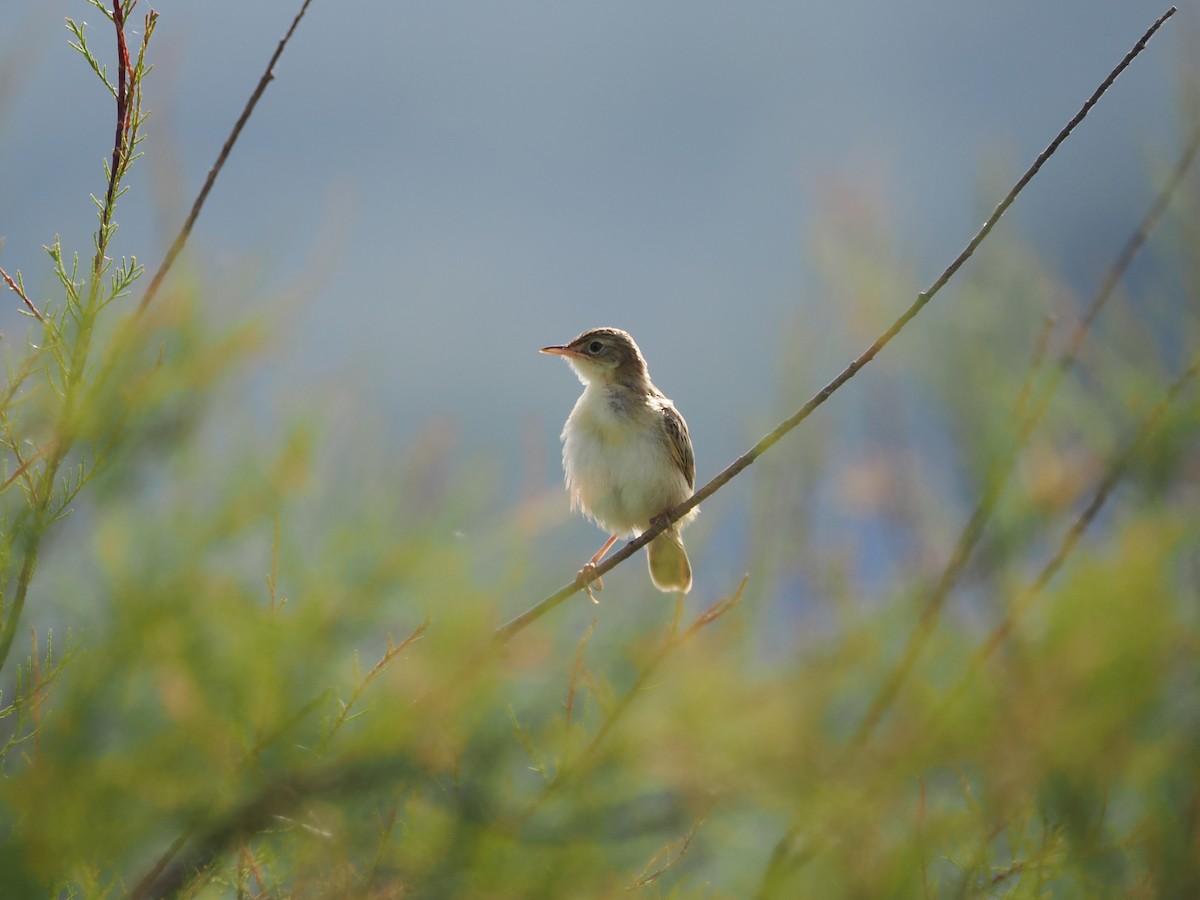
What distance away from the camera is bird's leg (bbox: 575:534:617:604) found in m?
2.32

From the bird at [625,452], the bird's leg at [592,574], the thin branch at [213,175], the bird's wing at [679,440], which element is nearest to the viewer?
the thin branch at [213,175]

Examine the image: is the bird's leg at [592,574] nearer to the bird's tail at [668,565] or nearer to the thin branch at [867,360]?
the bird's tail at [668,565]

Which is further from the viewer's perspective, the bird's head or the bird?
the bird's head

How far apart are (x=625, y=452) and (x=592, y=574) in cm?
211

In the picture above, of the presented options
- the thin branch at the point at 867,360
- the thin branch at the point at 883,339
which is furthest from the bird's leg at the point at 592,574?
the thin branch at the point at 867,360

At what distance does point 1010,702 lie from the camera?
85.2 inches

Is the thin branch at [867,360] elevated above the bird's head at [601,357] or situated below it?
below

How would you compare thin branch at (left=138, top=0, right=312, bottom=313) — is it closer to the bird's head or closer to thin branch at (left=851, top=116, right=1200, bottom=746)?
thin branch at (left=851, top=116, right=1200, bottom=746)

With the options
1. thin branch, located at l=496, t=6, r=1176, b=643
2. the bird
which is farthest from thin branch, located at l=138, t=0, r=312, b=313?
the bird

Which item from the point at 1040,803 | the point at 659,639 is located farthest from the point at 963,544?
the point at 1040,803

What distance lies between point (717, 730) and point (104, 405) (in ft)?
4.36

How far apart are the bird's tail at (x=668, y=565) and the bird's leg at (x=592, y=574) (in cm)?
18

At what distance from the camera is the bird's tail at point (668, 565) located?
451cm

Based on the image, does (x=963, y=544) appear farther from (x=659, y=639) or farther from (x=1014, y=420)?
(x=659, y=639)
